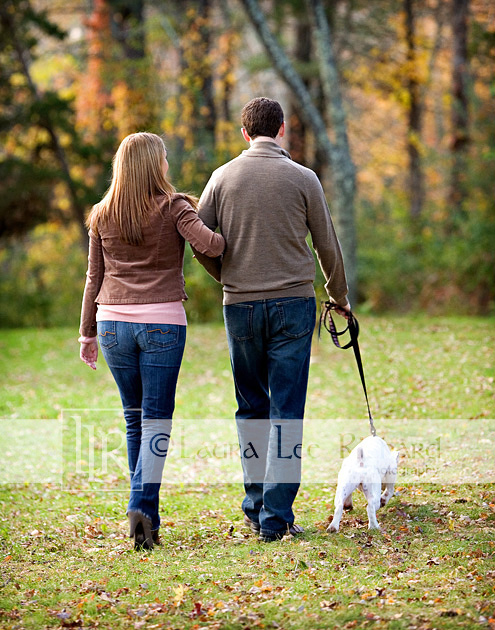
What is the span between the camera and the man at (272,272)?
391 centimetres

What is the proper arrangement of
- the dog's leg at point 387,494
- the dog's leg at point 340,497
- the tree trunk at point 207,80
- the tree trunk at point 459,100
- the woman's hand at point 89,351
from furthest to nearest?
the tree trunk at point 207,80
the tree trunk at point 459,100
the dog's leg at point 387,494
the woman's hand at point 89,351
the dog's leg at point 340,497

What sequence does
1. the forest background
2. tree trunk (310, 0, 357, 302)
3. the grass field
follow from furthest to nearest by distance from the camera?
1. the forest background
2. tree trunk (310, 0, 357, 302)
3. the grass field

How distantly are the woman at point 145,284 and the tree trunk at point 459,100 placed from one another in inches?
470

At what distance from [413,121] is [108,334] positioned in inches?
637

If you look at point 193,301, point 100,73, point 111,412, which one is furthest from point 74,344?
point 100,73

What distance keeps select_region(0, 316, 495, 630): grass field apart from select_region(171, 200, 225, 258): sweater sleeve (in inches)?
61.4

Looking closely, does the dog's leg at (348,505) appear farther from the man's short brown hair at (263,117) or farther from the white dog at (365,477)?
the man's short brown hair at (263,117)

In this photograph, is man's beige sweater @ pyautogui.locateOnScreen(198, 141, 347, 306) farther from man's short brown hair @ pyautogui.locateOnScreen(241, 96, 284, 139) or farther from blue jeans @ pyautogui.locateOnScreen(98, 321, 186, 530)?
blue jeans @ pyautogui.locateOnScreen(98, 321, 186, 530)

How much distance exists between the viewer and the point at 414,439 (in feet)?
20.4

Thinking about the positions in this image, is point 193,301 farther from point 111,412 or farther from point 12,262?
point 12,262

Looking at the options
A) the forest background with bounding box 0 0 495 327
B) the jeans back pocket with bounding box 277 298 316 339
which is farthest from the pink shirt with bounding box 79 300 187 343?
the forest background with bounding box 0 0 495 327

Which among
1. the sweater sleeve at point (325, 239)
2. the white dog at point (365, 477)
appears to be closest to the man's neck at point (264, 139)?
the sweater sleeve at point (325, 239)

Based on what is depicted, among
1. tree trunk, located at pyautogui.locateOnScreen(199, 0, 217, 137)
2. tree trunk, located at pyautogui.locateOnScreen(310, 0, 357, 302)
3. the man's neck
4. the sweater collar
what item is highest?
tree trunk, located at pyautogui.locateOnScreen(199, 0, 217, 137)

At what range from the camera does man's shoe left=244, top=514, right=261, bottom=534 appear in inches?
169
